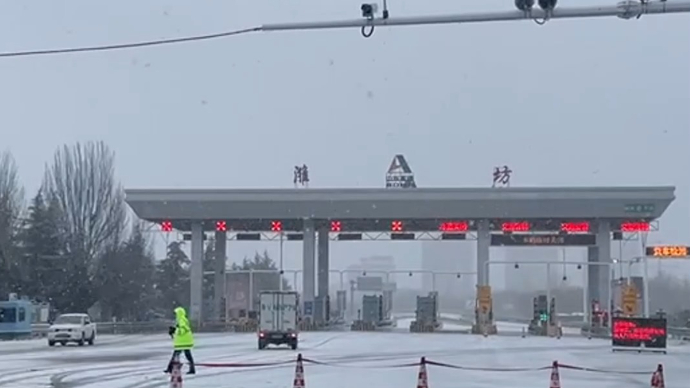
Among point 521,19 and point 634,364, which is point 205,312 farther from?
point 521,19

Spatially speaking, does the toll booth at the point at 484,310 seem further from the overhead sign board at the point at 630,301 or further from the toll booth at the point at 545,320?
the overhead sign board at the point at 630,301

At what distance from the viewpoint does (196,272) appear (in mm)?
77562

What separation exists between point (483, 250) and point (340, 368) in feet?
146

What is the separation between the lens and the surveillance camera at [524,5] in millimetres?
20359

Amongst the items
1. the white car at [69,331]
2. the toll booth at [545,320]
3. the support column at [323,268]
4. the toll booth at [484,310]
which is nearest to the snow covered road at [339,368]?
the white car at [69,331]

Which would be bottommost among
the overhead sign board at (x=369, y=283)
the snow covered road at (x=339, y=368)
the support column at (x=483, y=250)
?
the snow covered road at (x=339, y=368)

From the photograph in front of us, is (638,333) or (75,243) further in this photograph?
(75,243)

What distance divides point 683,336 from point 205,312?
34.8 metres

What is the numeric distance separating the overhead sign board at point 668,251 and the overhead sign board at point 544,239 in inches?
516

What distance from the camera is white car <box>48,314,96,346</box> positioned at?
54281 mm

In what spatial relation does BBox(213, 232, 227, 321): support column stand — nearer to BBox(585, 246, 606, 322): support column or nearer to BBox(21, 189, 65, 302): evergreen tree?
BBox(21, 189, 65, 302): evergreen tree

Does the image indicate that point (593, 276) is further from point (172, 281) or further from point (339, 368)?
point (339, 368)

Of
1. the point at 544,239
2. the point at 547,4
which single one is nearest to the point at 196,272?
the point at 544,239

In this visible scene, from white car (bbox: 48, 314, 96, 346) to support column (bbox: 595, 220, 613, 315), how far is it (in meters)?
35.1
